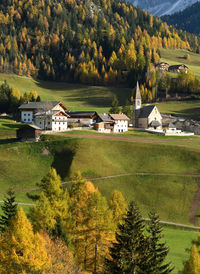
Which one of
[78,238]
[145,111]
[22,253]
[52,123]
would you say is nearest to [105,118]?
[52,123]

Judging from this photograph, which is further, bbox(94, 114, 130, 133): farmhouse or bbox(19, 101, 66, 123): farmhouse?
bbox(19, 101, 66, 123): farmhouse

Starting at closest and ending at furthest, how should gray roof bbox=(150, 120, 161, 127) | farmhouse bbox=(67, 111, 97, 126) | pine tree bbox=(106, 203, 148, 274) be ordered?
pine tree bbox=(106, 203, 148, 274) < farmhouse bbox=(67, 111, 97, 126) < gray roof bbox=(150, 120, 161, 127)

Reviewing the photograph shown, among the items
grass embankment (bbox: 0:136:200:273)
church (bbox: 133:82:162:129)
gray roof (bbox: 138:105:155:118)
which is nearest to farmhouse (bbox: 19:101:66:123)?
church (bbox: 133:82:162:129)

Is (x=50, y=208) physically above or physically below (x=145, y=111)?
below

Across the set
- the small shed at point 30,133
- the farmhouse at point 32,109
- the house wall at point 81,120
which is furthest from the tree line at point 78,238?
the farmhouse at point 32,109

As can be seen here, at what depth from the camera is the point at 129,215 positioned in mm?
31578

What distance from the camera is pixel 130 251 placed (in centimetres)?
3033

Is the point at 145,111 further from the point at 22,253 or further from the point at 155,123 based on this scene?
the point at 22,253

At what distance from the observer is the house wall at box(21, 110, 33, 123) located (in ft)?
390

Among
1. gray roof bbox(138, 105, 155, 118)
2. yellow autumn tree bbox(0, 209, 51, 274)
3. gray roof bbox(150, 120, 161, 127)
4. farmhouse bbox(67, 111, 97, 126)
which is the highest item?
gray roof bbox(138, 105, 155, 118)

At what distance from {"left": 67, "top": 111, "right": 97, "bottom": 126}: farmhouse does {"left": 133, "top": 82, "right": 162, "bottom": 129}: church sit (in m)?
18.0

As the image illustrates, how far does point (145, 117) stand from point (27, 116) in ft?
141

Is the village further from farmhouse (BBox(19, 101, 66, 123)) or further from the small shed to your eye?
the small shed

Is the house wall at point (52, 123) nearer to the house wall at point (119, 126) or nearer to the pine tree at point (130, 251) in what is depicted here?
the house wall at point (119, 126)
